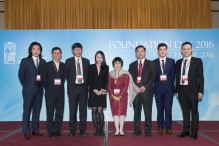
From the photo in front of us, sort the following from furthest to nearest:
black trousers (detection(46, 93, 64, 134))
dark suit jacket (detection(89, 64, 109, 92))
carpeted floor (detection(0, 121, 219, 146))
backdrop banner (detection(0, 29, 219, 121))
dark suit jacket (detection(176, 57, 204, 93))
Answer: backdrop banner (detection(0, 29, 219, 121)) < dark suit jacket (detection(89, 64, 109, 92)) < black trousers (detection(46, 93, 64, 134)) < dark suit jacket (detection(176, 57, 204, 93)) < carpeted floor (detection(0, 121, 219, 146))

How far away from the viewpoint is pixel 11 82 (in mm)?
5465

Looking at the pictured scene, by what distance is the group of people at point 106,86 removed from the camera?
12.2ft

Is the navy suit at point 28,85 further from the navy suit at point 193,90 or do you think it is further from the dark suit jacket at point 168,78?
the navy suit at point 193,90

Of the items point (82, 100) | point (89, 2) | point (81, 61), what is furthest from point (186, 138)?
point (89, 2)

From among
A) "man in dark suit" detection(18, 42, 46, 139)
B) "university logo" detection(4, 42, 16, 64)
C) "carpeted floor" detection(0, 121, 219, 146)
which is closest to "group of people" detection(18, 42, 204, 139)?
"man in dark suit" detection(18, 42, 46, 139)

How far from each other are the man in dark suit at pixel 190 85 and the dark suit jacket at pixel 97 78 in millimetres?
1142

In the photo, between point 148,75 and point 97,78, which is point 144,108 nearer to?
point 148,75

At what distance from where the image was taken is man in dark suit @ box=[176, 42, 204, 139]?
3.66 m

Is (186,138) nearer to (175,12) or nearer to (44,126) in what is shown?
(44,126)

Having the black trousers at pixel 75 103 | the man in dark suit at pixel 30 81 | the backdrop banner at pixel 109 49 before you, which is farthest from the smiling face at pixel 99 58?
the backdrop banner at pixel 109 49

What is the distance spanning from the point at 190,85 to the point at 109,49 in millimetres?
2346

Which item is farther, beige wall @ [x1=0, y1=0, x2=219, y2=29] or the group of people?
beige wall @ [x1=0, y1=0, x2=219, y2=29]

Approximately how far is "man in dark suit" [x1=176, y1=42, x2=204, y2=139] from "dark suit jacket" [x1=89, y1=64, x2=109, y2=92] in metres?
1.14

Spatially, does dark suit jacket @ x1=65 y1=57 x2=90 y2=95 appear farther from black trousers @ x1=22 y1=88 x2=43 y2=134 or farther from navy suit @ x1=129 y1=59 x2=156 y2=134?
navy suit @ x1=129 y1=59 x2=156 y2=134
